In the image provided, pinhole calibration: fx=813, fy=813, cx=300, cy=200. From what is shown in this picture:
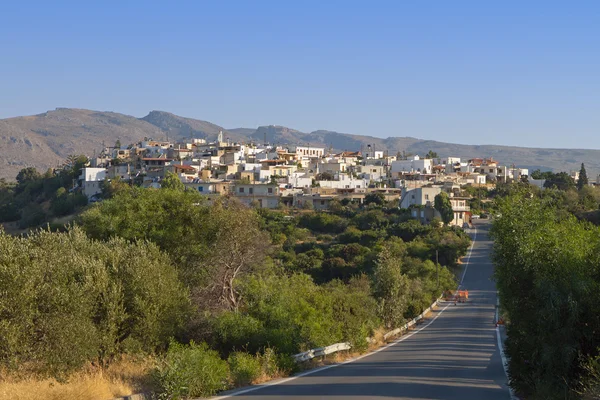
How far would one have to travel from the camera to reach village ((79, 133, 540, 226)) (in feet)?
348

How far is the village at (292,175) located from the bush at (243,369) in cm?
7833

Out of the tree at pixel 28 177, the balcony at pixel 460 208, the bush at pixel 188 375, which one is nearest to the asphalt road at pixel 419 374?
the bush at pixel 188 375

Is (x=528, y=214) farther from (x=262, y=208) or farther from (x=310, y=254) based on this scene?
(x=262, y=208)

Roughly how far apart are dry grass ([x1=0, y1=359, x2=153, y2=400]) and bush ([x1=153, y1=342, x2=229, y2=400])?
1.85ft

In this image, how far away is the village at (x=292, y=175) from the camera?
106000mm

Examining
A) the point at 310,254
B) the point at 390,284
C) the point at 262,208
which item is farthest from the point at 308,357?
the point at 262,208

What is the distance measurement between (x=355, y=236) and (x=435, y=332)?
151 ft

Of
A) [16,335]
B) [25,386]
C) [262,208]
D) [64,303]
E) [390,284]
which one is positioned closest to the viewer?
[25,386]

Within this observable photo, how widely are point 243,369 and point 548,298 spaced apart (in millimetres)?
6589

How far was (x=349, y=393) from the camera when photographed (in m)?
15.6

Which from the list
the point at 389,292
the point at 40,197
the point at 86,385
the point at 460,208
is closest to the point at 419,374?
the point at 86,385

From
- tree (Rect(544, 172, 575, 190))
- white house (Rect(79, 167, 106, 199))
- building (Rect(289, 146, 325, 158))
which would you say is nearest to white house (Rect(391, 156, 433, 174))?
building (Rect(289, 146, 325, 158))

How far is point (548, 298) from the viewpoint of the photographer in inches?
564

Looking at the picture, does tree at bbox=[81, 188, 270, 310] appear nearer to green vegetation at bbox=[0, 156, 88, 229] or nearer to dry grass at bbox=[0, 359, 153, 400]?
dry grass at bbox=[0, 359, 153, 400]
